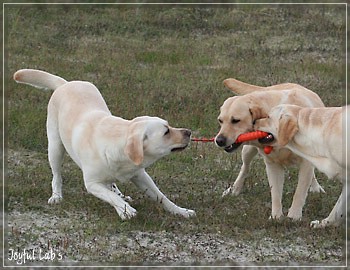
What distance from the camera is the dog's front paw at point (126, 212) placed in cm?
686

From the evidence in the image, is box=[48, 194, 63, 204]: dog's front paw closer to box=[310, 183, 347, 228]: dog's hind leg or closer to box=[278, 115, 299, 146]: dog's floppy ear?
box=[278, 115, 299, 146]: dog's floppy ear

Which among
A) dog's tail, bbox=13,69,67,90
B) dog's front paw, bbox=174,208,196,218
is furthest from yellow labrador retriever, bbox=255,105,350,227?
dog's tail, bbox=13,69,67,90

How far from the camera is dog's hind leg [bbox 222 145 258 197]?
7.94 metres

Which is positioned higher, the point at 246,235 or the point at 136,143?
the point at 136,143

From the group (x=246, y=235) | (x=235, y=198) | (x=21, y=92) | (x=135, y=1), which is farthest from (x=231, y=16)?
(x=246, y=235)

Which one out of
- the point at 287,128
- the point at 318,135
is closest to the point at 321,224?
the point at 318,135

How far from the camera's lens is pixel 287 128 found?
21.8ft

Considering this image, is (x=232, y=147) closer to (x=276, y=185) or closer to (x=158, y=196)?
(x=276, y=185)

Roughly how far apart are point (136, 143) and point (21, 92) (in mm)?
5413

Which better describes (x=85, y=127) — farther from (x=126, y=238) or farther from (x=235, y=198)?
(x=235, y=198)

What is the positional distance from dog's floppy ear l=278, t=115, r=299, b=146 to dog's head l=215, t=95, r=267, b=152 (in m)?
0.31

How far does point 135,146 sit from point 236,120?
0.98 m

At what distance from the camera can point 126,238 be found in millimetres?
6621

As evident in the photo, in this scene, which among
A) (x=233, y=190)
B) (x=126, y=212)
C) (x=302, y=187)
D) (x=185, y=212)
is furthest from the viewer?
(x=233, y=190)
